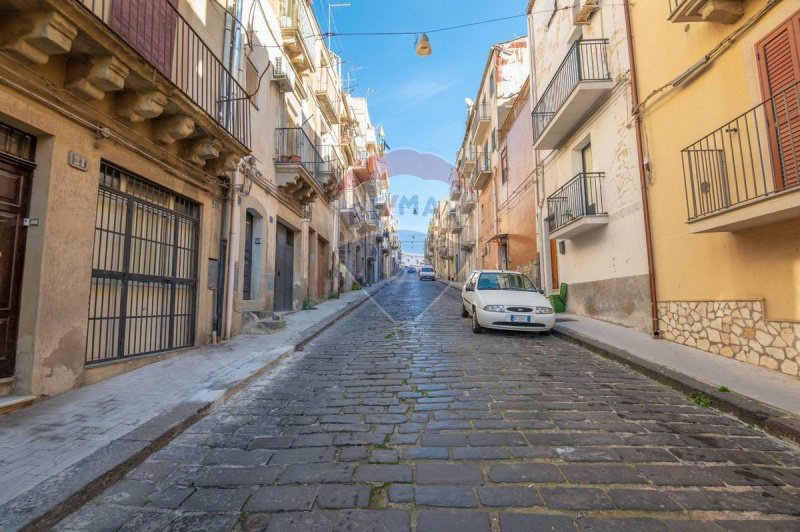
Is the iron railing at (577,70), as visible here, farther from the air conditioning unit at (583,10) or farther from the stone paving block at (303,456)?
the stone paving block at (303,456)

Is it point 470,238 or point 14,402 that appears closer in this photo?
point 14,402

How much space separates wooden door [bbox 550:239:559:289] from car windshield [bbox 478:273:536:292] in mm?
4361

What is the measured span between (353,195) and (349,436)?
77.4 feet

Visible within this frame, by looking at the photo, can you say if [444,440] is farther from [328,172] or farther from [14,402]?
[328,172]

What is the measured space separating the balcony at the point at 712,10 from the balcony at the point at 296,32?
9738 mm

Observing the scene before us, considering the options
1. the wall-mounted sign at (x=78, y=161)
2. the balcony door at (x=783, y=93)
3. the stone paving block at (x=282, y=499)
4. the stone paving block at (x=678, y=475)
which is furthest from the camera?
the balcony door at (x=783, y=93)

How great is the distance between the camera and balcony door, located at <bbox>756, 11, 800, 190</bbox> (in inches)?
188

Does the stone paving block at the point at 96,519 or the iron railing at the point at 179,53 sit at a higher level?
the iron railing at the point at 179,53

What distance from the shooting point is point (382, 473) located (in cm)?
275

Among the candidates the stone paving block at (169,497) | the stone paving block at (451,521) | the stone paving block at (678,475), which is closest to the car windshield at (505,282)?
the stone paving block at (678,475)

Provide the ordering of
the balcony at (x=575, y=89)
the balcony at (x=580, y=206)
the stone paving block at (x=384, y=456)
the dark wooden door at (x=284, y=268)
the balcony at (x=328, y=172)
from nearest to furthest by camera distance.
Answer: the stone paving block at (x=384, y=456) → the balcony at (x=575, y=89) → the balcony at (x=580, y=206) → the dark wooden door at (x=284, y=268) → the balcony at (x=328, y=172)

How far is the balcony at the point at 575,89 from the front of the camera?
31.1 feet

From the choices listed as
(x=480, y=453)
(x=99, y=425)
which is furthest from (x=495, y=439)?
(x=99, y=425)

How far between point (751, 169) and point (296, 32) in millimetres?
11448
